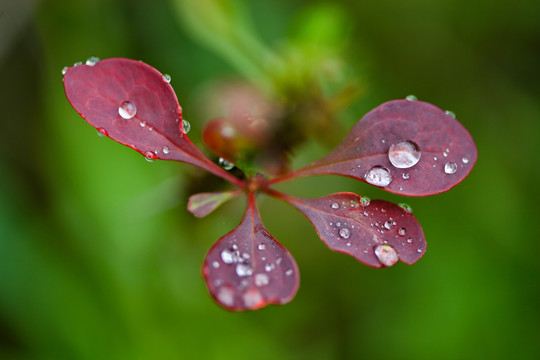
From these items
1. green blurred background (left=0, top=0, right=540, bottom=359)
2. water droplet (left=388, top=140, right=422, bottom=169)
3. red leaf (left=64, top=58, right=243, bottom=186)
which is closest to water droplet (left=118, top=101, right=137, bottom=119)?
red leaf (left=64, top=58, right=243, bottom=186)

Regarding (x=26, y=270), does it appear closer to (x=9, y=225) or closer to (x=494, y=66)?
(x=9, y=225)

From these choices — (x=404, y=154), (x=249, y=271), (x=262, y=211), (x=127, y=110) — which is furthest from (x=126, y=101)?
(x=262, y=211)

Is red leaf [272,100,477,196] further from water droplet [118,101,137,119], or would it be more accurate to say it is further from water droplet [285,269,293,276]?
water droplet [118,101,137,119]

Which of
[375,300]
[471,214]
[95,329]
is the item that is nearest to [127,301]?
[95,329]

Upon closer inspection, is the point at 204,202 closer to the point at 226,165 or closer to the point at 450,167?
the point at 226,165

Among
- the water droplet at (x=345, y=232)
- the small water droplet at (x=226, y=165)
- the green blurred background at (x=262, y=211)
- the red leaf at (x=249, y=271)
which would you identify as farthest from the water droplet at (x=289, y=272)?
the green blurred background at (x=262, y=211)
